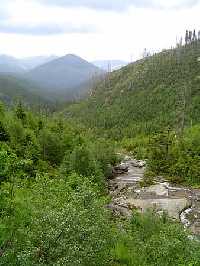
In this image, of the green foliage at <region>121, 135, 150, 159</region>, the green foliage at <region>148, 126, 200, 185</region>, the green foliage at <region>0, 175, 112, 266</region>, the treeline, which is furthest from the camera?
the green foliage at <region>121, 135, 150, 159</region>

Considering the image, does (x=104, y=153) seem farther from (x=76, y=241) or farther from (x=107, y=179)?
(x=76, y=241)

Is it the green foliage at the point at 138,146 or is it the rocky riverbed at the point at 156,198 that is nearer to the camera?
the rocky riverbed at the point at 156,198

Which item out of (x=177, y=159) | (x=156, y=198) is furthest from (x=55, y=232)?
(x=177, y=159)

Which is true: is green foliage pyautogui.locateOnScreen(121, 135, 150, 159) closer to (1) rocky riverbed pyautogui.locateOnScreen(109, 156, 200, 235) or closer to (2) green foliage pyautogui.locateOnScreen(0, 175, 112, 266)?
(1) rocky riverbed pyautogui.locateOnScreen(109, 156, 200, 235)

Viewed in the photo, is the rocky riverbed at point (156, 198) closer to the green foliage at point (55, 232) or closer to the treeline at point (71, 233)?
the treeline at point (71, 233)

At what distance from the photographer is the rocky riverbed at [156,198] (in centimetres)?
6700

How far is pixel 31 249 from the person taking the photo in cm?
2714

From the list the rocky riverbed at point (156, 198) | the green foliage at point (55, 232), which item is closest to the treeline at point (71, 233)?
the green foliage at point (55, 232)

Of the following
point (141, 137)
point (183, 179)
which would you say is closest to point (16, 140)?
point (183, 179)

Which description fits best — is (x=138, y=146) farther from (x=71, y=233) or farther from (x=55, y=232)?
(x=55, y=232)

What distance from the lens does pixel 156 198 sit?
7694 centimetres

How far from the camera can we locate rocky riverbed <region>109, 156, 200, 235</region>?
67.0 meters

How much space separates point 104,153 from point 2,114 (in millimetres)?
24117

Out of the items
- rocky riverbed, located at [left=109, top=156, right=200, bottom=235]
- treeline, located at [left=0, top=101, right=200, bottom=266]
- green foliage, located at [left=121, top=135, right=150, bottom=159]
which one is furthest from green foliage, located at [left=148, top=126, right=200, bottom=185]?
treeline, located at [left=0, top=101, right=200, bottom=266]
